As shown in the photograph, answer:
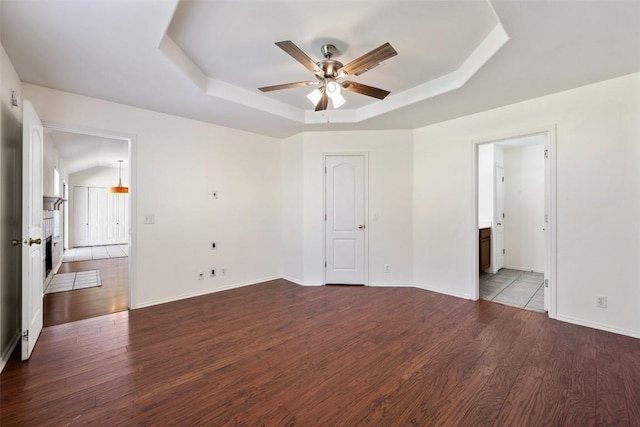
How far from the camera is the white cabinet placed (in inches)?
348

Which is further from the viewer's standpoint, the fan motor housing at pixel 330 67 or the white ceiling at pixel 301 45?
the fan motor housing at pixel 330 67

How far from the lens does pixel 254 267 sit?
4645 millimetres

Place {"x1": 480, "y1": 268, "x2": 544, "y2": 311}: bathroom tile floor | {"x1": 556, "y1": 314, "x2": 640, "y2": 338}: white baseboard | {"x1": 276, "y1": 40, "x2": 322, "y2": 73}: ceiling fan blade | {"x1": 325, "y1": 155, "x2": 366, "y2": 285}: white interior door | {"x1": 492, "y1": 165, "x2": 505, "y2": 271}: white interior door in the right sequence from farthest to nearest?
{"x1": 492, "y1": 165, "x2": 505, "y2": 271}: white interior door < {"x1": 325, "y1": 155, "x2": 366, "y2": 285}: white interior door < {"x1": 480, "y1": 268, "x2": 544, "y2": 311}: bathroom tile floor < {"x1": 556, "y1": 314, "x2": 640, "y2": 338}: white baseboard < {"x1": 276, "y1": 40, "x2": 322, "y2": 73}: ceiling fan blade

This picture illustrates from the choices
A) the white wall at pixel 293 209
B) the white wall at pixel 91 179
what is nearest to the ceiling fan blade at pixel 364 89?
the white wall at pixel 293 209

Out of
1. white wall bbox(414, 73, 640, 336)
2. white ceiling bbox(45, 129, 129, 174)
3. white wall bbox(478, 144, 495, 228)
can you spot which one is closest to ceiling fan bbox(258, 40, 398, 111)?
white wall bbox(414, 73, 640, 336)

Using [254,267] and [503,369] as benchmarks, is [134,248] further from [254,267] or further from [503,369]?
[503,369]

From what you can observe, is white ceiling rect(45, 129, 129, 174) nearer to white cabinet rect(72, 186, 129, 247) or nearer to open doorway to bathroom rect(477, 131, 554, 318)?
white cabinet rect(72, 186, 129, 247)

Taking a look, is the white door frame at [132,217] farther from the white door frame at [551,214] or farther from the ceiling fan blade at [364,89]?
the white door frame at [551,214]

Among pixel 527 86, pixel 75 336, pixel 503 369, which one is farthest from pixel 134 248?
pixel 527 86

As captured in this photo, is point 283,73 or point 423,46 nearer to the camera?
point 423,46

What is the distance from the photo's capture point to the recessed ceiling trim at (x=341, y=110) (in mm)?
2265

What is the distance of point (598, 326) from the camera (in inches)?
112

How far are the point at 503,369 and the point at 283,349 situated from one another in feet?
5.82

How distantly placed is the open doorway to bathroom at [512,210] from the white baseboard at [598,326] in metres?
1.80
